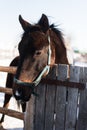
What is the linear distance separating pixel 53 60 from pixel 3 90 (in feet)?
6.49

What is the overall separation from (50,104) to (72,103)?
0.35 m

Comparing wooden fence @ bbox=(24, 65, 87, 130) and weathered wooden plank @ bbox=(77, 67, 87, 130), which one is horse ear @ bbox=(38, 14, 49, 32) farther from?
weathered wooden plank @ bbox=(77, 67, 87, 130)

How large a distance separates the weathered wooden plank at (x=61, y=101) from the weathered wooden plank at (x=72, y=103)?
0.21 feet

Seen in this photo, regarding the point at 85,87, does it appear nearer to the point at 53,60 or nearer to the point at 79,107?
the point at 79,107

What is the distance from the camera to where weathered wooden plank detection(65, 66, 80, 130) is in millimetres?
3467

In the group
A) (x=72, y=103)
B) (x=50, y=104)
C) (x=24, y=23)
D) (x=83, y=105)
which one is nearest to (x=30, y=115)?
(x=50, y=104)

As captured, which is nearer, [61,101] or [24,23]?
[61,101]

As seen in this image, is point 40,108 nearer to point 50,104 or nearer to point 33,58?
point 50,104

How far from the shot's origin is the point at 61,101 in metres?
3.61

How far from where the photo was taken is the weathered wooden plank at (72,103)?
3467mm

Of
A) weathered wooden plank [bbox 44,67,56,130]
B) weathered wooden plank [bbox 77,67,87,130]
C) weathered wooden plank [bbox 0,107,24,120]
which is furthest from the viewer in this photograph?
weathered wooden plank [bbox 0,107,24,120]

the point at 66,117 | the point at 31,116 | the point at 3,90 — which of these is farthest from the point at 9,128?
the point at 66,117

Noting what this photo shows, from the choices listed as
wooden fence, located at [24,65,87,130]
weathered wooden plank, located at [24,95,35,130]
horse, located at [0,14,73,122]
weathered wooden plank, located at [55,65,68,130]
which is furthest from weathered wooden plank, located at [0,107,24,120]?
horse, located at [0,14,73,122]

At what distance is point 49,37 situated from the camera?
374 centimetres
